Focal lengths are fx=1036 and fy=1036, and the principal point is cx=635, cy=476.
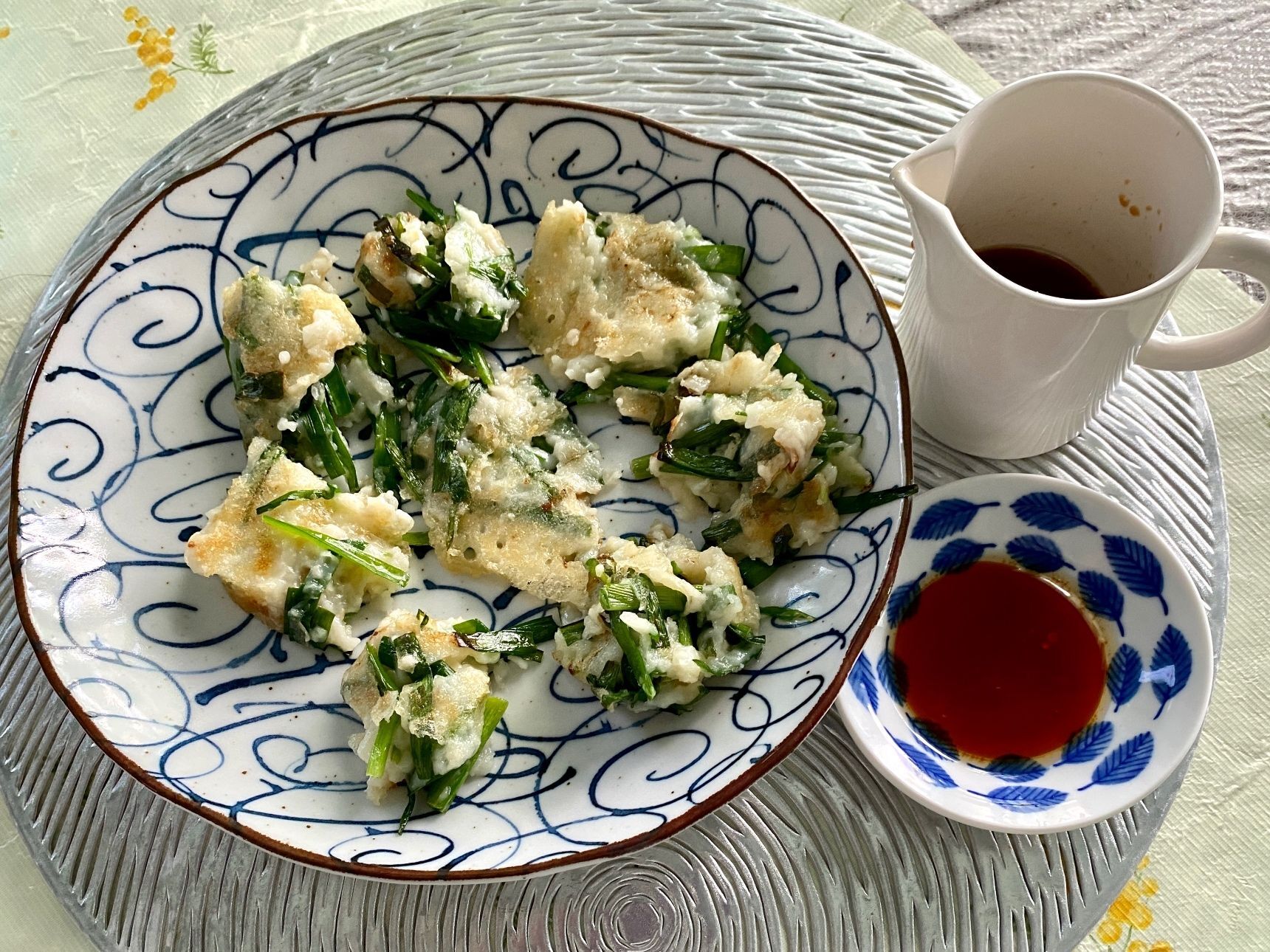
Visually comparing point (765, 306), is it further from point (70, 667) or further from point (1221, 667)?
point (70, 667)

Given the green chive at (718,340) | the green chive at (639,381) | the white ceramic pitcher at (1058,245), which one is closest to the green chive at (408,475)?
the green chive at (639,381)

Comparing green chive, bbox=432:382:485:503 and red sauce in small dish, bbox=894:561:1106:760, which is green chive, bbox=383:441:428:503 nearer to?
green chive, bbox=432:382:485:503

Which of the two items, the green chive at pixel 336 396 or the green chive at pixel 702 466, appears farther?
the green chive at pixel 336 396

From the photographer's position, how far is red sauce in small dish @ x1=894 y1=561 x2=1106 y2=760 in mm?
2232

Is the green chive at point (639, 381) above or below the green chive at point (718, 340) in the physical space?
below

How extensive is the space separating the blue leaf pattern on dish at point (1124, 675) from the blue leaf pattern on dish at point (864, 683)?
519 mm

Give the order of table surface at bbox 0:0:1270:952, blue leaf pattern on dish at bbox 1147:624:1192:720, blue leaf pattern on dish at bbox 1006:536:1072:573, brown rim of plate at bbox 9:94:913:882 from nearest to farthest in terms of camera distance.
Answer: brown rim of plate at bbox 9:94:913:882
blue leaf pattern on dish at bbox 1147:624:1192:720
blue leaf pattern on dish at bbox 1006:536:1072:573
table surface at bbox 0:0:1270:952

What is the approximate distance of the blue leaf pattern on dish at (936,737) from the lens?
2217mm

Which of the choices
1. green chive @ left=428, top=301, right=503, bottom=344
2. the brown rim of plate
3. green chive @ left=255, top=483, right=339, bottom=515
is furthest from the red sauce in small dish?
green chive @ left=255, top=483, right=339, bottom=515

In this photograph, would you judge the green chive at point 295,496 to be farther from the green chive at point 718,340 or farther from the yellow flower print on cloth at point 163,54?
the yellow flower print on cloth at point 163,54

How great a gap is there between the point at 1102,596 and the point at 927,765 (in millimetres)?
582

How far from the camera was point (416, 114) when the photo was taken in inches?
104

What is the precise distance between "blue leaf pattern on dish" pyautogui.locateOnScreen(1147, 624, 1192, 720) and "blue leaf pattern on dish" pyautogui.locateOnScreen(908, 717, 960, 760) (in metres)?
0.43

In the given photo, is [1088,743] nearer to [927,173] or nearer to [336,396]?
[927,173]
